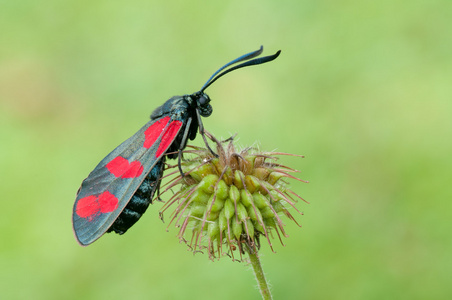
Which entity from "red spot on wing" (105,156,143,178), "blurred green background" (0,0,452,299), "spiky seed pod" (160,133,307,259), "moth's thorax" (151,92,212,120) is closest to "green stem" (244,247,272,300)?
"spiky seed pod" (160,133,307,259)

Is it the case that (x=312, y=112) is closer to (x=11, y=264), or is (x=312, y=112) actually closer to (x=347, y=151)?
(x=347, y=151)

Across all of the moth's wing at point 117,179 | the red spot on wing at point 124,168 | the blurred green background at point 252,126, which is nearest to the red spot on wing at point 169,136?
the moth's wing at point 117,179

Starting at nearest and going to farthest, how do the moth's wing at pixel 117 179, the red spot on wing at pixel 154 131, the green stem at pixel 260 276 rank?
1. the green stem at pixel 260 276
2. the moth's wing at pixel 117 179
3. the red spot on wing at pixel 154 131

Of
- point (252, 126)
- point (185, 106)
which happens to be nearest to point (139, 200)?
point (185, 106)

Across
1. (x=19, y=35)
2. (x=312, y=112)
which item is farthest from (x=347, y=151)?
(x=19, y=35)

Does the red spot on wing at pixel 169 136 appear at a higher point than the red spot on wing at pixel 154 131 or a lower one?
lower

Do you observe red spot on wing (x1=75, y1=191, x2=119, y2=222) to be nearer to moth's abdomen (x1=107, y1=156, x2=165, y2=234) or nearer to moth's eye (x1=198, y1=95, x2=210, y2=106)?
moth's abdomen (x1=107, y1=156, x2=165, y2=234)

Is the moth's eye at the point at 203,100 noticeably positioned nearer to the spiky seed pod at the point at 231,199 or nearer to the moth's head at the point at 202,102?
the moth's head at the point at 202,102
